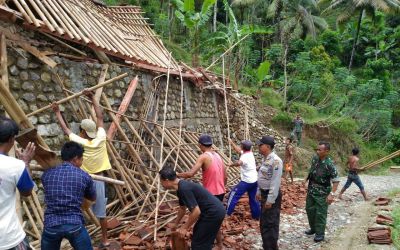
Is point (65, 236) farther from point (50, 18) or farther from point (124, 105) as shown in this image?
point (124, 105)

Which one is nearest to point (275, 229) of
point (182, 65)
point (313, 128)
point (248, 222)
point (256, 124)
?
point (248, 222)

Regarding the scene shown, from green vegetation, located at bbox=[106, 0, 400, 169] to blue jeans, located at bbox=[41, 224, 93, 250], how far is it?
37.3 ft

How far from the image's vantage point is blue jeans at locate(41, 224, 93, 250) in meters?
3.12

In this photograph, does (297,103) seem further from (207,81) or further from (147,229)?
(147,229)

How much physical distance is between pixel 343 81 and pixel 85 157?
62.7 ft

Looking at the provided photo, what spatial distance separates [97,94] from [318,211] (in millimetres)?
3895

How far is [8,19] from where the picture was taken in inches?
188

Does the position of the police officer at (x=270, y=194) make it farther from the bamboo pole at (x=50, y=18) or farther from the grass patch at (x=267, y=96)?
the grass patch at (x=267, y=96)

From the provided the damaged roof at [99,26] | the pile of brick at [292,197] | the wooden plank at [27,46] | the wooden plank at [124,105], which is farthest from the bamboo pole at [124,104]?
the pile of brick at [292,197]

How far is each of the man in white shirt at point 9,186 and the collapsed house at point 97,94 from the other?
67cm

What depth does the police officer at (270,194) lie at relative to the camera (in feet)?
15.8

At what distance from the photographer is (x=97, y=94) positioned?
595cm

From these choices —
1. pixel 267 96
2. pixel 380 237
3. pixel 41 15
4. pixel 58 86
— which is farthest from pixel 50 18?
pixel 267 96

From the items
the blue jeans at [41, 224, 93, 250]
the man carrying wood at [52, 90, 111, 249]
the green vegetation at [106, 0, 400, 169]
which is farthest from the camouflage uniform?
the green vegetation at [106, 0, 400, 169]
